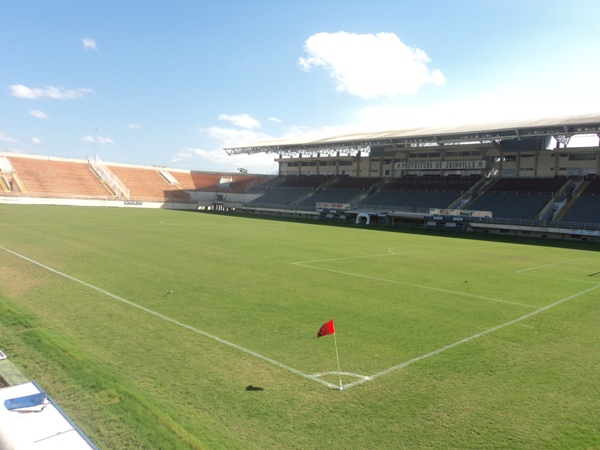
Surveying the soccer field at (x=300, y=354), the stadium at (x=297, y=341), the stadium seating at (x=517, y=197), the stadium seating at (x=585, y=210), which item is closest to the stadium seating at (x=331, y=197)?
the stadium seating at (x=517, y=197)

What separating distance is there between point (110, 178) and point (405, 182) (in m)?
46.8

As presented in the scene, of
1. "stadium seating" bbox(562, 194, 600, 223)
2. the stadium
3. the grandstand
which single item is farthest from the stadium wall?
"stadium seating" bbox(562, 194, 600, 223)

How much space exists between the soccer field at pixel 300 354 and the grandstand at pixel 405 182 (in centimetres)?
2840

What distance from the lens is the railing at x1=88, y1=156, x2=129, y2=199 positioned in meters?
A: 65.9

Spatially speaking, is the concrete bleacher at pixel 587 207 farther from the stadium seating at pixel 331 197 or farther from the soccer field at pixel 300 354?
the soccer field at pixel 300 354

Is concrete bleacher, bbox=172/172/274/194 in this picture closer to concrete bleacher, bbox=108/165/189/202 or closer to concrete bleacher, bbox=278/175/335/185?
concrete bleacher, bbox=108/165/189/202

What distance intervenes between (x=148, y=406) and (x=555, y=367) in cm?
637

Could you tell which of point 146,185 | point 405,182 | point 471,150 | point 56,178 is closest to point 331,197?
point 405,182

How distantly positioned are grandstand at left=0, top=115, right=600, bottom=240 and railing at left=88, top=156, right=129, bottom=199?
17cm

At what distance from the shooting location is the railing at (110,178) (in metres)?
65.9

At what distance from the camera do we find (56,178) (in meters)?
63.7

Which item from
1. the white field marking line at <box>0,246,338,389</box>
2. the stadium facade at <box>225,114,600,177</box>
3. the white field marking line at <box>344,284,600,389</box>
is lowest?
the white field marking line at <box>344,284,600,389</box>

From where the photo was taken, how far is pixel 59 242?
19188 mm

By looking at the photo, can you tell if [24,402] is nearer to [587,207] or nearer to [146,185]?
[587,207]
